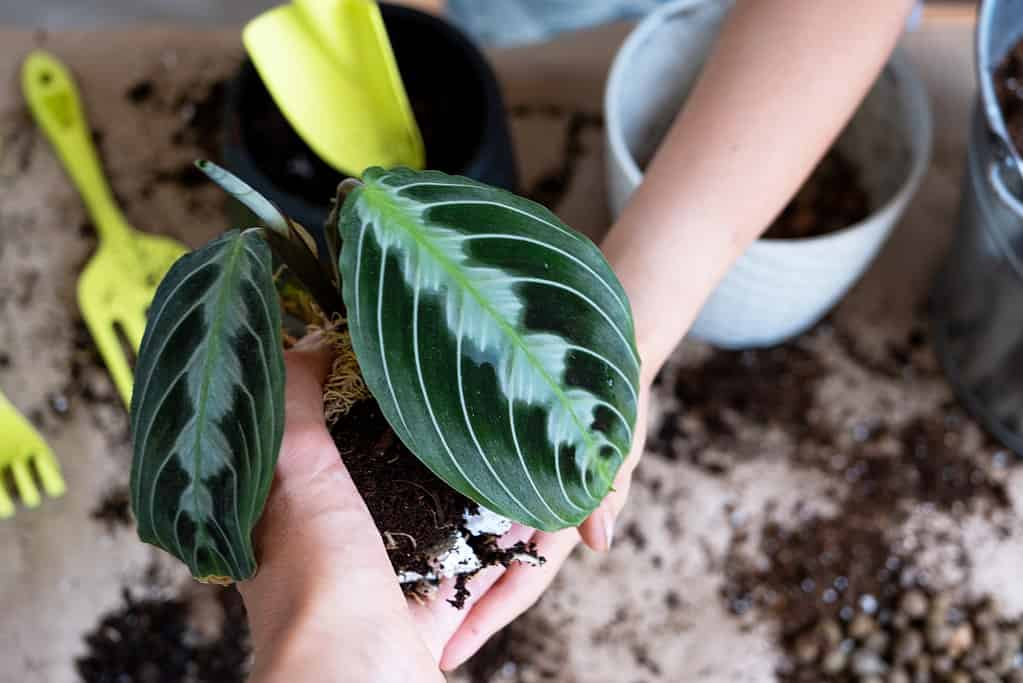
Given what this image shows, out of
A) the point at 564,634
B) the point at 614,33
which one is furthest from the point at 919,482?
the point at 614,33

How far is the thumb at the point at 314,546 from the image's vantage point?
415 mm

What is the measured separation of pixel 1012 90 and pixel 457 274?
1.79 feet

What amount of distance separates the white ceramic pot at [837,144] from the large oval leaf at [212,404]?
1.27 ft

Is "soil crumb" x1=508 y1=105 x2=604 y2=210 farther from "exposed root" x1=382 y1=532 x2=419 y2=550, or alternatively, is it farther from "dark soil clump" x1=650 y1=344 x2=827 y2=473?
"exposed root" x1=382 y1=532 x2=419 y2=550

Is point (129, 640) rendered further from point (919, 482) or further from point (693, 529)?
point (919, 482)

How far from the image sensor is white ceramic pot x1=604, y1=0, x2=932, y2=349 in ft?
2.36

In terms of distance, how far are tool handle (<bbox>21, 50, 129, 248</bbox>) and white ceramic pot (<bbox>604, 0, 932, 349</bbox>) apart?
468mm

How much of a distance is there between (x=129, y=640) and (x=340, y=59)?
1.61 feet

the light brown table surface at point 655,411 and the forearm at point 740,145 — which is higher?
the forearm at point 740,145

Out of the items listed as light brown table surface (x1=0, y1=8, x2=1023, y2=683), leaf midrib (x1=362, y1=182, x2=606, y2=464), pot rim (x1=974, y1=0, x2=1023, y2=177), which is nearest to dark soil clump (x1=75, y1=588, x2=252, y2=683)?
light brown table surface (x1=0, y1=8, x2=1023, y2=683)

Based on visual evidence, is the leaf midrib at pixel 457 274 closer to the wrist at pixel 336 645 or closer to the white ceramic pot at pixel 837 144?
the wrist at pixel 336 645

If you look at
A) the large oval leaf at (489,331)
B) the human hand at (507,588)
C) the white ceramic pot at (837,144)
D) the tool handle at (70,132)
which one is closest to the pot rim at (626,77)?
the white ceramic pot at (837,144)

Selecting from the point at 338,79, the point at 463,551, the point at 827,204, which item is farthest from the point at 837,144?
the point at 463,551

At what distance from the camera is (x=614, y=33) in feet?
3.27
